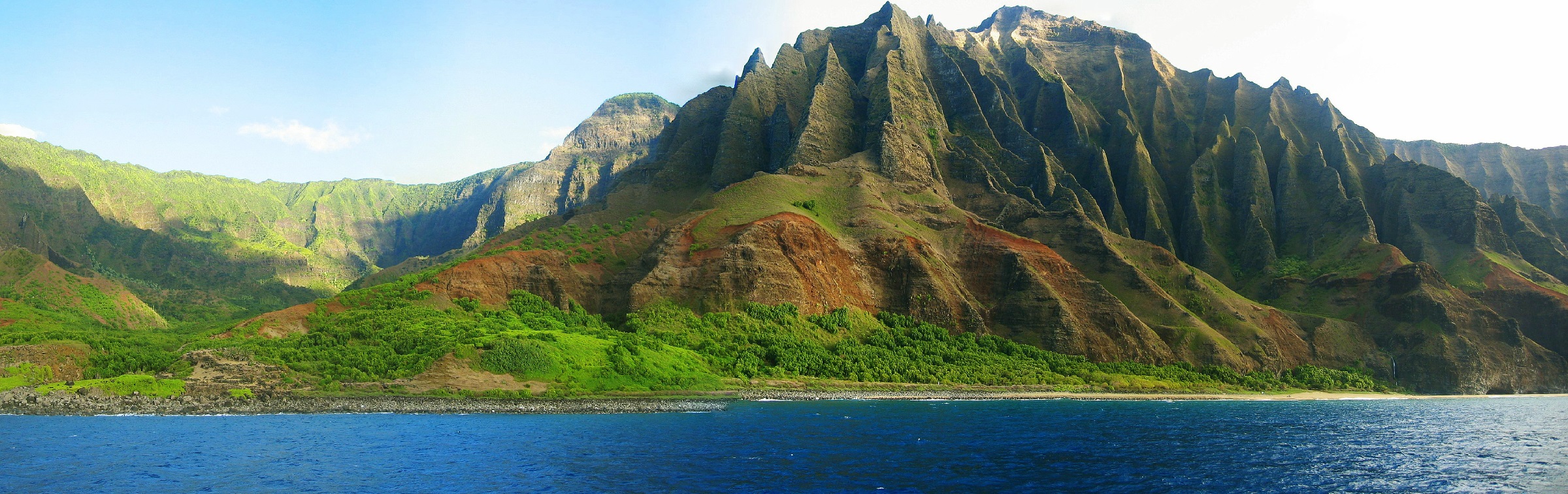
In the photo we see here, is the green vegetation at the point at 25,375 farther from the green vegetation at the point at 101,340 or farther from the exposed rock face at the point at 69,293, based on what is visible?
the exposed rock face at the point at 69,293

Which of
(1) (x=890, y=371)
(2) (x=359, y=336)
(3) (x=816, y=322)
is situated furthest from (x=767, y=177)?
(2) (x=359, y=336)

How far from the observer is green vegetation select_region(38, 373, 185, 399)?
280 feet

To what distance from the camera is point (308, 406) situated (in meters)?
86.0

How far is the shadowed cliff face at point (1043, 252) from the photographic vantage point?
13175cm

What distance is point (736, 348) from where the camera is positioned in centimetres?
11394

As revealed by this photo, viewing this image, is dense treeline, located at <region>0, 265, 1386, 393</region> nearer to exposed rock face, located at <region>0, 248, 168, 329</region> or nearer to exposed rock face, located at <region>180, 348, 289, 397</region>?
exposed rock face, located at <region>180, 348, 289, 397</region>

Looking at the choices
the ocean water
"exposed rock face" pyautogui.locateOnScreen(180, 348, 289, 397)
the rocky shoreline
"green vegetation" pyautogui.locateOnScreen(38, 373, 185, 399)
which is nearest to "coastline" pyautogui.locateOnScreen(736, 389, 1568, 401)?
the rocky shoreline

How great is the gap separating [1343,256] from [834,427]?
144163mm

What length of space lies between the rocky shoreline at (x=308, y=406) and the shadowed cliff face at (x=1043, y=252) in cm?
3170

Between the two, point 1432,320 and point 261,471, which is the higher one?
point 1432,320

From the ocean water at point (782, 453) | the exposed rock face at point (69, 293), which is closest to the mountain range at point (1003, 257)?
the exposed rock face at point (69, 293)

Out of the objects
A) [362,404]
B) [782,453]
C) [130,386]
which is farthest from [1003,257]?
[130,386]

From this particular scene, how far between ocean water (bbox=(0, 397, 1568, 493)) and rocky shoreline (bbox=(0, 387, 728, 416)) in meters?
3.62

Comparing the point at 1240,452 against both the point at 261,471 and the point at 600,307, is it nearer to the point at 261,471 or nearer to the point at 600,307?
the point at 261,471
